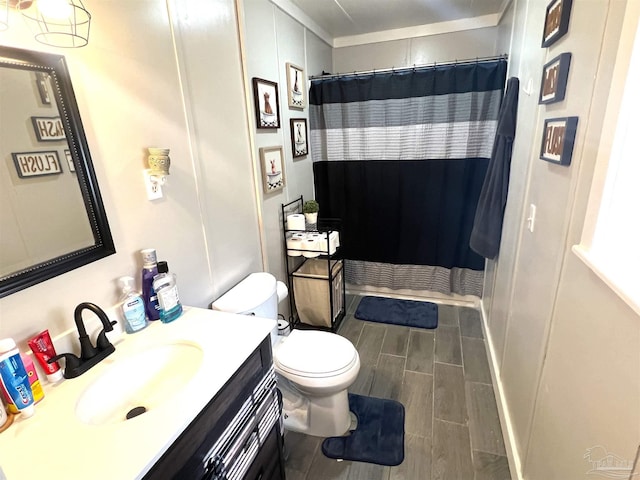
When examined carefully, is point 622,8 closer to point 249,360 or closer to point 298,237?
point 249,360

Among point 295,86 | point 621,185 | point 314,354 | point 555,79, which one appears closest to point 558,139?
point 555,79

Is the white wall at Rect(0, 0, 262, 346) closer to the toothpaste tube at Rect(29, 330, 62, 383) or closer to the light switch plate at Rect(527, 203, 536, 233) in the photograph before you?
the toothpaste tube at Rect(29, 330, 62, 383)

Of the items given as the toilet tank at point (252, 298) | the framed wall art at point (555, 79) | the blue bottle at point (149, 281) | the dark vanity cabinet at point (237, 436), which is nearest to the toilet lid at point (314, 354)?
the toilet tank at point (252, 298)

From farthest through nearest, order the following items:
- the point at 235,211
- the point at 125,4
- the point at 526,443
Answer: the point at 235,211 < the point at 526,443 < the point at 125,4

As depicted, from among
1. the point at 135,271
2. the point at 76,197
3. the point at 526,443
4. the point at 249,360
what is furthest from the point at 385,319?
the point at 76,197

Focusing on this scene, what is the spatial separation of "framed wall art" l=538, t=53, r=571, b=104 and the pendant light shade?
1548 mm

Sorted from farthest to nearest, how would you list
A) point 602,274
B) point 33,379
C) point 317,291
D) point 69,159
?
point 317,291 < point 69,159 < point 33,379 < point 602,274

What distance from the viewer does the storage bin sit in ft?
8.20

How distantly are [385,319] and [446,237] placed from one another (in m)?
0.87

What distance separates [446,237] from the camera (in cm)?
277

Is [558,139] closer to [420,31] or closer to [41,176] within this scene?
[41,176]

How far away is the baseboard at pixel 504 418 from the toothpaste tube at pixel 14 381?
5.86ft

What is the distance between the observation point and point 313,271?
2586 mm

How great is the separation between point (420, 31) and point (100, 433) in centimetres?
335
